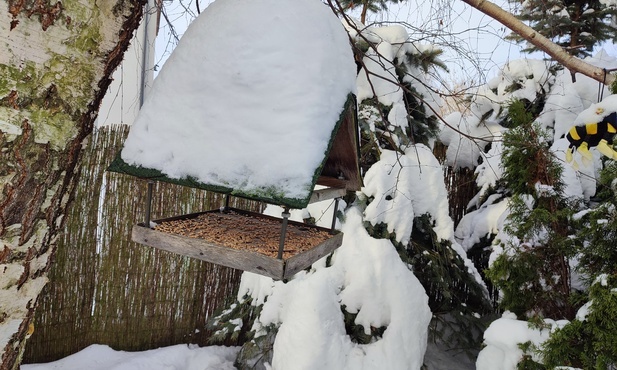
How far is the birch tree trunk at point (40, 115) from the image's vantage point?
3.10 ft

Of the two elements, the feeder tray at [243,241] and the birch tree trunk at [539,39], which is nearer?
the feeder tray at [243,241]

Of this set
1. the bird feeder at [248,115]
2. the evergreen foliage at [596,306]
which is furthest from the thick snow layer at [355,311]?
the bird feeder at [248,115]

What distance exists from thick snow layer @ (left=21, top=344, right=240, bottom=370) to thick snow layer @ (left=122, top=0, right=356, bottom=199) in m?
2.78

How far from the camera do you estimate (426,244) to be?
3.39 meters

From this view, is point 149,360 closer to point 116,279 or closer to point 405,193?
point 116,279

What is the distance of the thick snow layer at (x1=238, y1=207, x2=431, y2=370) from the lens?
2.38 meters

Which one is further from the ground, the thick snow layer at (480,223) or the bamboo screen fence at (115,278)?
the thick snow layer at (480,223)

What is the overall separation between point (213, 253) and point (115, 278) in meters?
2.66

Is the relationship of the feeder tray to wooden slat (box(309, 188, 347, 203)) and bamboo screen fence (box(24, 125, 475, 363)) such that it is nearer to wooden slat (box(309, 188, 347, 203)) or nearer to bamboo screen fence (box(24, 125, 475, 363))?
wooden slat (box(309, 188, 347, 203))

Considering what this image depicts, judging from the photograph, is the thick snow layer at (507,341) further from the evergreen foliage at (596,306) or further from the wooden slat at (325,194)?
the wooden slat at (325,194)

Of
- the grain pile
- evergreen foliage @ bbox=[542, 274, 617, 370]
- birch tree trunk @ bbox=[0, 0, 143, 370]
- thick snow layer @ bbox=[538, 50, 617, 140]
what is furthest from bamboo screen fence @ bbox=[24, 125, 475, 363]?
thick snow layer @ bbox=[538, 50, 617, 140]

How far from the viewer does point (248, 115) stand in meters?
1.01

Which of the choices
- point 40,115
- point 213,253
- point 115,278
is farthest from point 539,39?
point 115,278

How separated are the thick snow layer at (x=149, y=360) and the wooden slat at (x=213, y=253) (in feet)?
8.18
